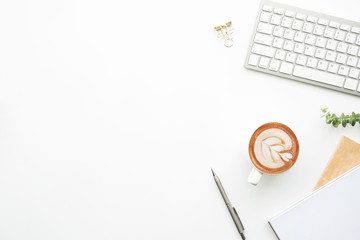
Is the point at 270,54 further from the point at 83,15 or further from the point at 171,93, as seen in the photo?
the point at 83,15

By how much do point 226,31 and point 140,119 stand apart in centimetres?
30

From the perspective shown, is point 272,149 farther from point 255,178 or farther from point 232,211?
point 232,211

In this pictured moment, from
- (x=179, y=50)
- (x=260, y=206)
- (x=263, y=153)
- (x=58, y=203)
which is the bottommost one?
(x=58, y=203)

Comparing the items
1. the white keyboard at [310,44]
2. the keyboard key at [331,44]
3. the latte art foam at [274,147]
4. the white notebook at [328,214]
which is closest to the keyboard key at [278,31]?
the white keyboard at [310,44]

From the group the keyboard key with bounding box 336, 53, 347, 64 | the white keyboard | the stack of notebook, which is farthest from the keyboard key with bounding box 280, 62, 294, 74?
the stack of notebook

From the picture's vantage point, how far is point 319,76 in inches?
29.3

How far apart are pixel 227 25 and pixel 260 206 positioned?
1.44 feet

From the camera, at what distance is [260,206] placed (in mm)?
780

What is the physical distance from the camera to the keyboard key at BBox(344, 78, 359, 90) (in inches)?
29.0

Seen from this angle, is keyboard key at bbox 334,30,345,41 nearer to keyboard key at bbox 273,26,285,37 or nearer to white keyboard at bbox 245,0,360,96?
white keyboard at bbox 245,0,360,96

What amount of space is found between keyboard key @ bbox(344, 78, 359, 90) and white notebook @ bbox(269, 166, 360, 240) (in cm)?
18

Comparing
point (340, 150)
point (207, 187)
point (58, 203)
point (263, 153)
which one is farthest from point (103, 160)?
point (340, 150)

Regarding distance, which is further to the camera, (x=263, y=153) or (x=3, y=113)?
(x=3, y=113)

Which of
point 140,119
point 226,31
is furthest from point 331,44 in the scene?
point 140,119
